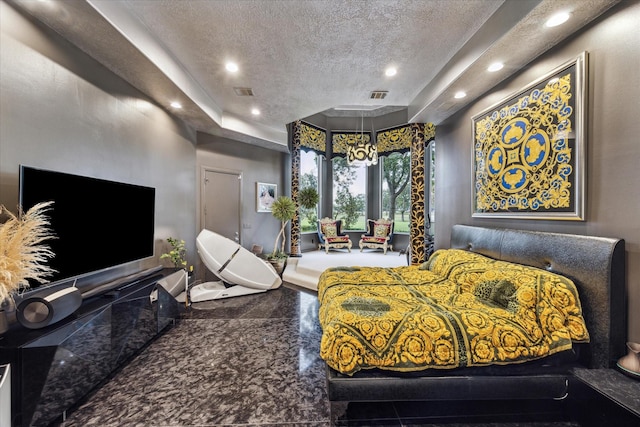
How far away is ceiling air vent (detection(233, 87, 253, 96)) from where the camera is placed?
11.3ft

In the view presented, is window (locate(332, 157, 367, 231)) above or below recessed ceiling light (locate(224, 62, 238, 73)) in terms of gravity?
below

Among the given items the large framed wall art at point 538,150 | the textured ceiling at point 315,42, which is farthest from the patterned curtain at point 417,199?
the large framed wall art at point 538,150

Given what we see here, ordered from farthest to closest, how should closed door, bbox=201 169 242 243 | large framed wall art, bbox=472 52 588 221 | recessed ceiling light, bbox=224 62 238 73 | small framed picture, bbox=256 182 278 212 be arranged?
small framed picture, bbox=256 182 278 212
closed door, bbox=201 169 242 243
recessed ceiling light, bbox=224 62 238 73
large framed wall art, bbox=472 52 588 221

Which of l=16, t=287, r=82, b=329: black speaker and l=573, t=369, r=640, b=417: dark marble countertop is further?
l=16, t=287, r=82, b=329: black speaker

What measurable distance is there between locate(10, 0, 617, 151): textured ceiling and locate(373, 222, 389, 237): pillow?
383cm

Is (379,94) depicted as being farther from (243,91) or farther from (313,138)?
(313,138)

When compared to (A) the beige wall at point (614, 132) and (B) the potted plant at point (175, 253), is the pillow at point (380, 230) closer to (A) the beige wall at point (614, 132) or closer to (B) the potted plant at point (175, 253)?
(A) the beige wall at point (614, 132)

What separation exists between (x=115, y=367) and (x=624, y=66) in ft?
14.0

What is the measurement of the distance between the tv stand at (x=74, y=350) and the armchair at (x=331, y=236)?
4.80m

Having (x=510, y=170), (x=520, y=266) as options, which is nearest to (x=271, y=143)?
(x=510, y=170)

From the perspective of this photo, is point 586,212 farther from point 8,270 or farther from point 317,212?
point 317,212

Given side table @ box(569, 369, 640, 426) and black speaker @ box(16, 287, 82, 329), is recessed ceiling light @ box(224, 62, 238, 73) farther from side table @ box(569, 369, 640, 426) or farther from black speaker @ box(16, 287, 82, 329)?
side table @ box(569, 369, 640, 426)

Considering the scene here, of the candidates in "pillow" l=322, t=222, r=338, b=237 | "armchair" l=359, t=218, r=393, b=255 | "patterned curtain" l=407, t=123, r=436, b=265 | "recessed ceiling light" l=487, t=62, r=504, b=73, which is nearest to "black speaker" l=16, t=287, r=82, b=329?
"recessed ceiling light" l=487, t=62, r=504, b=73

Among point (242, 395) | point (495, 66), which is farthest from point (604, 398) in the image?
point (495, 66)
